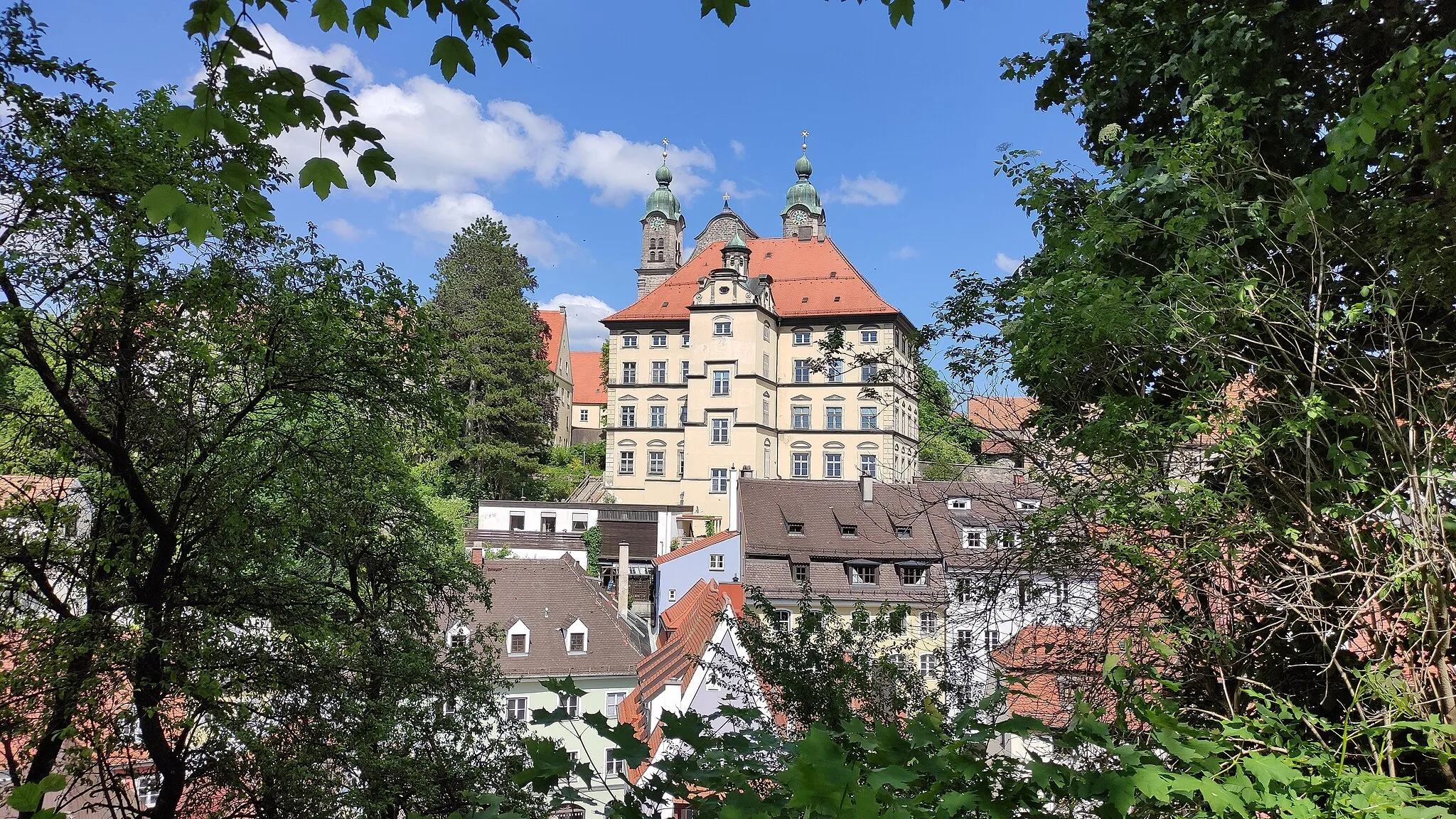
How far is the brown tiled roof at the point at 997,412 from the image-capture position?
6230 mm

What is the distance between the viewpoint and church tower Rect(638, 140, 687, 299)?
65.2 meters

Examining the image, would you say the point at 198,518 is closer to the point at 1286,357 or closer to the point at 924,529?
the point at 1286,357

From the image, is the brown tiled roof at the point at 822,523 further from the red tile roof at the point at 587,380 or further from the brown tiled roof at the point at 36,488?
the red tile roof at the point at 587,380

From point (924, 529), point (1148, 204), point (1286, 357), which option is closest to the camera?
point (1286, 357)

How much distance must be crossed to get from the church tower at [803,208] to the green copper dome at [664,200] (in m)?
8.90

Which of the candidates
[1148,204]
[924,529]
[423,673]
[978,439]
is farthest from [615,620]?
[1148,204]

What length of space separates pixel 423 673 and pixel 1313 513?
713 cm

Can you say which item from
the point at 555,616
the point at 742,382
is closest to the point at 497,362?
the point at 742,382

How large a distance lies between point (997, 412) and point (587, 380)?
69.0 meters

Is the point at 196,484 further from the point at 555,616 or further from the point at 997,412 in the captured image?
the point at 555,616

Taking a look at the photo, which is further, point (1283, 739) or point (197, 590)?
point (197, 590)

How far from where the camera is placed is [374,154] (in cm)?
284

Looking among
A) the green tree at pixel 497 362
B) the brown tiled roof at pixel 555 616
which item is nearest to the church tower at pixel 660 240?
the green tree at pixel 497 362

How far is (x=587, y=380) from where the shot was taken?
242 feet
